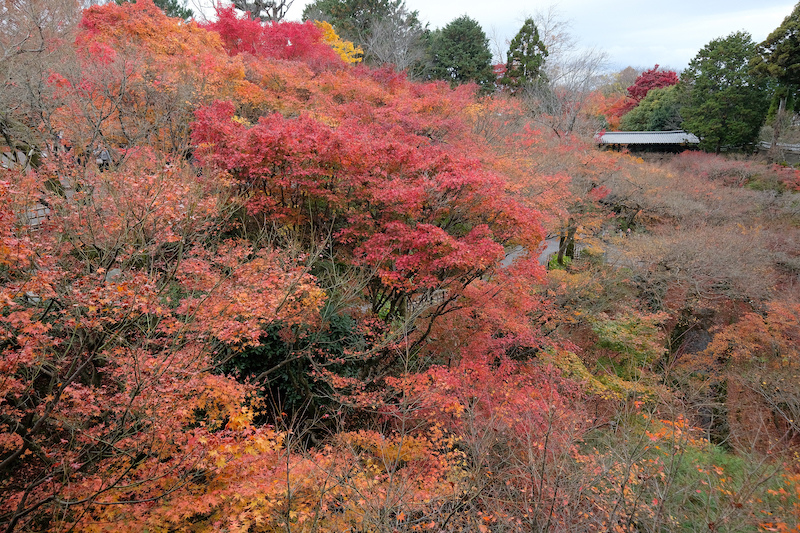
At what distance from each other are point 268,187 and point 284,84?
8.82 meters

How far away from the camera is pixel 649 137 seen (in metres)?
37.7

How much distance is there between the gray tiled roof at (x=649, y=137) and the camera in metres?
35.4

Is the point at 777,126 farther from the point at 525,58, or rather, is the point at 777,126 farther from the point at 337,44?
the point at 337,44

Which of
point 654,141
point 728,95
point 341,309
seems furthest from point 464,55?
point 341,309

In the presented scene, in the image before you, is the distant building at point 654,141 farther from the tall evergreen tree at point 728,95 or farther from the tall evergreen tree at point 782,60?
the tall evergreen tree at point 782,60

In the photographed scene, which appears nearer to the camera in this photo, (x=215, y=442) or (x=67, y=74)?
(x=215, y=442)

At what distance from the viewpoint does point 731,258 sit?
1770cm

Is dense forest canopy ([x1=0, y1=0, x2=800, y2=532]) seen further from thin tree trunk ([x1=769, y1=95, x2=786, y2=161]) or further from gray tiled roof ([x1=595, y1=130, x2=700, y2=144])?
gray tiled roof ([x1=595, y1=130, x2=700, y2=144])

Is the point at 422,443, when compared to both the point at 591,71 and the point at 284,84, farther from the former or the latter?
the point at 591,71

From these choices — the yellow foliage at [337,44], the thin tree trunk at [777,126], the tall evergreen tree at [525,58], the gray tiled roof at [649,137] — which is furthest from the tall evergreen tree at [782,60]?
the yellow foliage at [337,44]

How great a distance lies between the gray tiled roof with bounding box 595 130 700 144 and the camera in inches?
1393

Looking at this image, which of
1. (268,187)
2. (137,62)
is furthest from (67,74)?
(268,187)

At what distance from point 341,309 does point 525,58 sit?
3146 cm

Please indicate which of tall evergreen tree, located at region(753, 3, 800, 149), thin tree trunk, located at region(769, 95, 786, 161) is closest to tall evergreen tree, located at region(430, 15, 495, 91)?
tall evergreen tree, located at region(753, 3, 800, 149)
